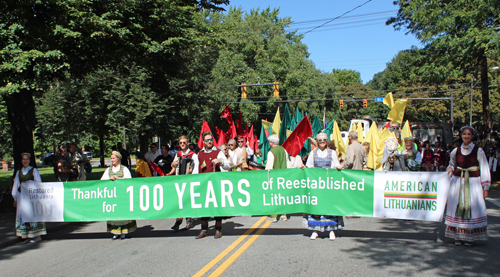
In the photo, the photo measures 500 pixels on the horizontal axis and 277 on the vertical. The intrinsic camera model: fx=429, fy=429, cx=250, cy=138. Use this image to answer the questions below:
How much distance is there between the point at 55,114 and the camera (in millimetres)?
32188

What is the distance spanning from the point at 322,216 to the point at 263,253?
4.69 ft

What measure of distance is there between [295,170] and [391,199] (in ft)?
5.51

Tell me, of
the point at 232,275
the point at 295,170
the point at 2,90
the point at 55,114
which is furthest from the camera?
the point at 55,114

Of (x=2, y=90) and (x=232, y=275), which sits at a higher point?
(x=2, y=90)

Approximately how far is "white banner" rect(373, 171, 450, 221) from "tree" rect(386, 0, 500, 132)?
37.9ft

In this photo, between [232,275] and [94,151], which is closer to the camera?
[232,275]

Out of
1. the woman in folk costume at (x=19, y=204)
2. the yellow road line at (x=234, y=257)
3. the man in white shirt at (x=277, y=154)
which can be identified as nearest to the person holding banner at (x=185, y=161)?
the man in white shirt at (x=277, y=154)

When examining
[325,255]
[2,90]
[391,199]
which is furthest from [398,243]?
[2,90]

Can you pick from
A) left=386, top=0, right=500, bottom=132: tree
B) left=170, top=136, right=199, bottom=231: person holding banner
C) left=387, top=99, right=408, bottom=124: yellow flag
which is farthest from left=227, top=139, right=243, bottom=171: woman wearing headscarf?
left=386, top=0, right=500, bottom=132: tree

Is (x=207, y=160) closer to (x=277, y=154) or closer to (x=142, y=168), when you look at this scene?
(x=277, y=154)

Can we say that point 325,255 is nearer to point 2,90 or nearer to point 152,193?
point 152,193

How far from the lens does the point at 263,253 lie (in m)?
6.50

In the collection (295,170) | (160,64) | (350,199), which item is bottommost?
(350,199)

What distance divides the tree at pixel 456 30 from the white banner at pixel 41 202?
1543 cm
